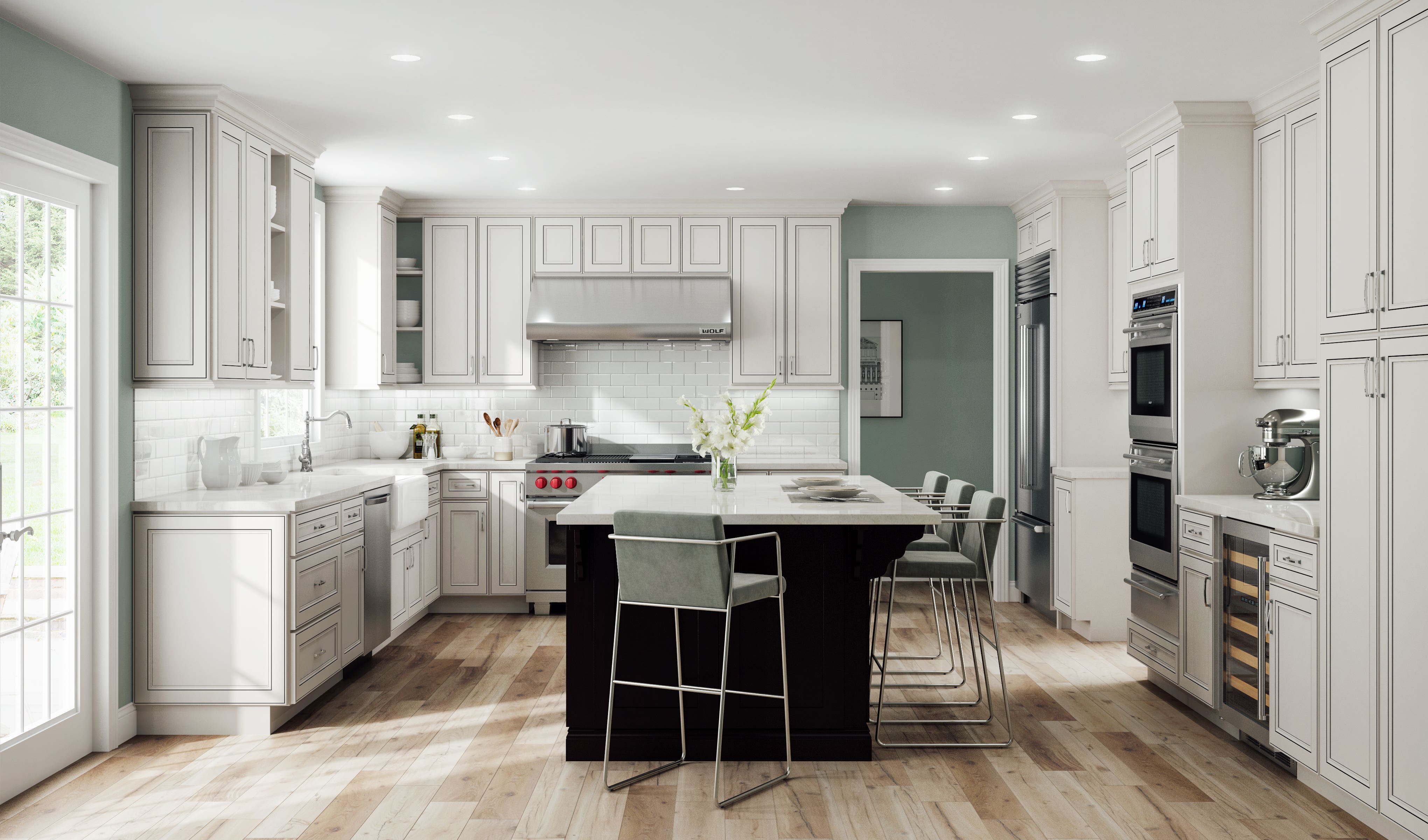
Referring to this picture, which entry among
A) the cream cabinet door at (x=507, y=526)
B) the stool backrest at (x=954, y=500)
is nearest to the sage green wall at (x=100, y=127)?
the cream cabinet door at (x=507, y=526)

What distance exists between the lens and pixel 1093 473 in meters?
5.47

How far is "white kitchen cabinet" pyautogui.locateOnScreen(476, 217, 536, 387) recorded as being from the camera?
20.9 ft

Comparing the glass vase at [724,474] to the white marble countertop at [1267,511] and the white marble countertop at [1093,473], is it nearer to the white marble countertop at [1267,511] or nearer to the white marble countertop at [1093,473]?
the white marble countertop at [1267,511]

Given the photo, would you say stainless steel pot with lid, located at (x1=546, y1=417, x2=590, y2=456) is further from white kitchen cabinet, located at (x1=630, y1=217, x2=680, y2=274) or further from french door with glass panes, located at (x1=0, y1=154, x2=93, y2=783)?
french door with glass panes, located at (x1=0, y1=154, x2=93, y2=783)

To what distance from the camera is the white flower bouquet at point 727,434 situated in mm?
4066

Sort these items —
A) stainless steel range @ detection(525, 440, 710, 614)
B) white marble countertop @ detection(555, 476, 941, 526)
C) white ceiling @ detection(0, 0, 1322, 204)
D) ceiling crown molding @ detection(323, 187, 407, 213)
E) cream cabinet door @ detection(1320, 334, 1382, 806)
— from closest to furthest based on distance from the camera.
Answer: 1. cream cabinet door @ detection(1320, 334, 1382, 806)
2. white ceiling @ detection(0, 0, 1322, 204)
3. white marble countertop @ detection(555, 476, 941, 526)
4. ceiling crown molding @ detection(323, 187, 407, 213)
5. stainless steel range @ detection(525, 440, 710, 614)

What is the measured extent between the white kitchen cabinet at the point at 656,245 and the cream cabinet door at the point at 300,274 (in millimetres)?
2022

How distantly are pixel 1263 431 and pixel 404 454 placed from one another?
494 cm

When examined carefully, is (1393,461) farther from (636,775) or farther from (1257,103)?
(636,775)

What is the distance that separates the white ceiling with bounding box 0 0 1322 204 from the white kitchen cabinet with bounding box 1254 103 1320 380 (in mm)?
249

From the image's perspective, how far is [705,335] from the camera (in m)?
6.14

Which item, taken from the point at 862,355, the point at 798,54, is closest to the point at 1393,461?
the point at 798,54

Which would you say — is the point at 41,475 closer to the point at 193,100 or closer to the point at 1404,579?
the point at 193,100

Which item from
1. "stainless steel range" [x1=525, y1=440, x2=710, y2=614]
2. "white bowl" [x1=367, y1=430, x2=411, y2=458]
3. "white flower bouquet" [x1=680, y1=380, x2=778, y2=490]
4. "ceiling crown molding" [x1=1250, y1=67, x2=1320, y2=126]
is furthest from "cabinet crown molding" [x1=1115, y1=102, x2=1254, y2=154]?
"white bowl" [x1=367, y1=430, x2=411, y2=458]
